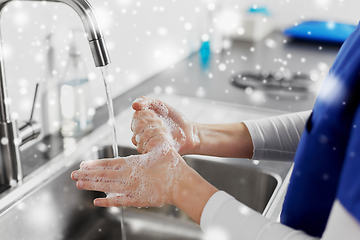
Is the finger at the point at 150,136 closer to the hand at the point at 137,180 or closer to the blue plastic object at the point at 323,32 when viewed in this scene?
the hand at the point at 137,180

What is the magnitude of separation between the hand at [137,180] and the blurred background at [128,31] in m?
0.38

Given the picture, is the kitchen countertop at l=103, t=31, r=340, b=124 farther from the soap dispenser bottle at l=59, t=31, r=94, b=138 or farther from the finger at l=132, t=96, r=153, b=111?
the finger at l=132, t=96, r=153, b=111

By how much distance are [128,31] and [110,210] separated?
639mm

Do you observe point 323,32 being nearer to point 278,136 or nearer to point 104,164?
point 278,136

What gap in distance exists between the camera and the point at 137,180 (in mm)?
575

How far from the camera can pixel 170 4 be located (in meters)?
1.52

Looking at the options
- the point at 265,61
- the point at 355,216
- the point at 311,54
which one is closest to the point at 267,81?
the point at 265,61

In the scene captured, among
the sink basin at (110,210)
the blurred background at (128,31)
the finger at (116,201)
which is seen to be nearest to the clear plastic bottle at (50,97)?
the blurred background at (128,31)

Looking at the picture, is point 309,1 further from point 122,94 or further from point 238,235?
point 238,235

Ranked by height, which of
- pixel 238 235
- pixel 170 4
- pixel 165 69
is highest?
pixel 170 4

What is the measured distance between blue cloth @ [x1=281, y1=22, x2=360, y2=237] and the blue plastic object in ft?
4.54

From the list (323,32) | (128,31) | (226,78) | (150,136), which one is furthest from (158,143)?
(323,32)

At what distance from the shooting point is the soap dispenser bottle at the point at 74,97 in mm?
933

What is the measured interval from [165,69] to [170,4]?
277mm
